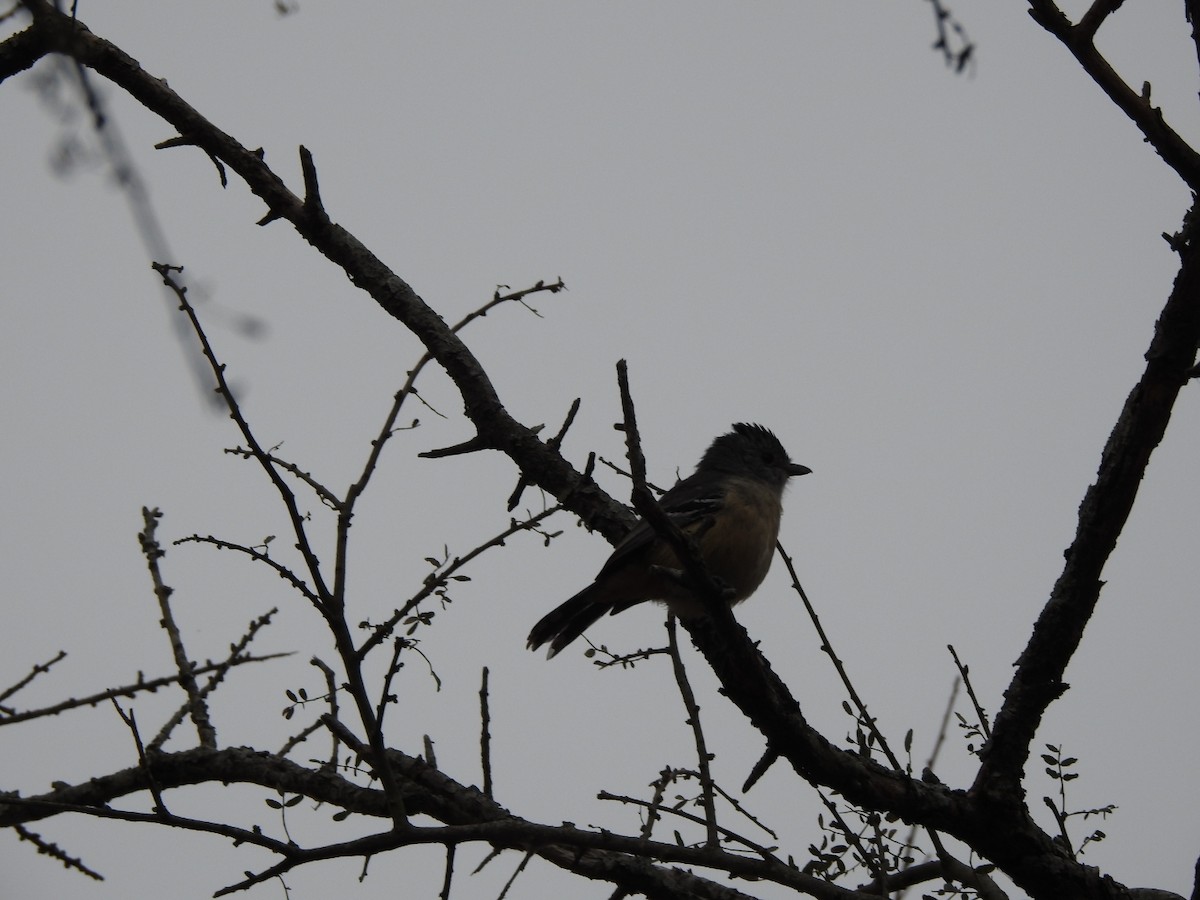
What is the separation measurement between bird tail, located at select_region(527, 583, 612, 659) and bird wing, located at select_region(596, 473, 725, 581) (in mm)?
396

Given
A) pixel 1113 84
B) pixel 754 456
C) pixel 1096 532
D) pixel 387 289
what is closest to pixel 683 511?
pixel 754 456

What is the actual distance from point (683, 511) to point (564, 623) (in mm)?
908

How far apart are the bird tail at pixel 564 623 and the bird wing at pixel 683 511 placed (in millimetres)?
396

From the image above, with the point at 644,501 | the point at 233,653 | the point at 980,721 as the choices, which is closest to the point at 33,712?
the point at 233,653

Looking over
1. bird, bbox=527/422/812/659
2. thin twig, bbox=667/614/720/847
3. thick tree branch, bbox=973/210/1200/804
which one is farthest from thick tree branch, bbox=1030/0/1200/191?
bird, bbox=527/422/812/659

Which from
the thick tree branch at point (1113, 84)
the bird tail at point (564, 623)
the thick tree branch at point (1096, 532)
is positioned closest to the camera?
the thick tree branch at point (1113, 84)

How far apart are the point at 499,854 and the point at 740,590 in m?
3.11

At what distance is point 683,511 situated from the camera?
6492 millimetres

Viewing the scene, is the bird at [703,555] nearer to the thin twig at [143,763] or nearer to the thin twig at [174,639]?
the thin twig at [174,639]

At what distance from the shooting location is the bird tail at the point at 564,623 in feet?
20.2

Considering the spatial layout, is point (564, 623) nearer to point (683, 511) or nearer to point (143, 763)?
point (683, 511)

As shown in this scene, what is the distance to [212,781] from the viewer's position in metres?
4.21

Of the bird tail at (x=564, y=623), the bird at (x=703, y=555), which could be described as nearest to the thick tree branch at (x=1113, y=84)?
the bird at (x=703, y=555)

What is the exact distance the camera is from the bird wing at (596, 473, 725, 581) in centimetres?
498
